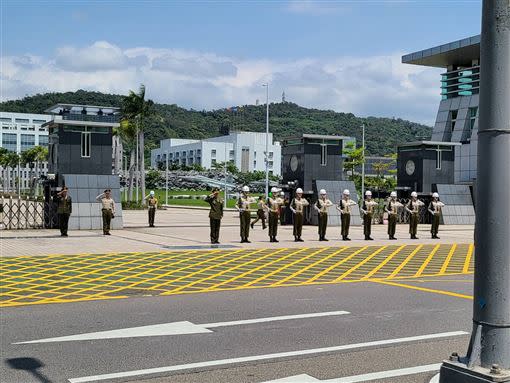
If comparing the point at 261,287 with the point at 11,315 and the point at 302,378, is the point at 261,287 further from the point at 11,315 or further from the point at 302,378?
the point at 302,378

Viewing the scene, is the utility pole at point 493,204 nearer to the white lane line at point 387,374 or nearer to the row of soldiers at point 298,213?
the white lane line at point 387,374

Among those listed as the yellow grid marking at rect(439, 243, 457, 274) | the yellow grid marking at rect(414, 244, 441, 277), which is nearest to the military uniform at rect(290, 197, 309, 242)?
the yellow grid marking at rect(414, 244, 441, 277)

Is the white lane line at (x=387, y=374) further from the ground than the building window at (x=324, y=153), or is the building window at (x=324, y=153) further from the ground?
the building window at (x=324, y=153)

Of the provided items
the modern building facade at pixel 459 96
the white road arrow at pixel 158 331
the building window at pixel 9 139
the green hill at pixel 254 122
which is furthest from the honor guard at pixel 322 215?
the green hill at pixel 254 122

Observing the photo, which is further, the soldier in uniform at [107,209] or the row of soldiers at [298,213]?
the soldier in uniform at [107,209]

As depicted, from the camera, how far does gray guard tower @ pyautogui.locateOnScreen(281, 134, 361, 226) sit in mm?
30156

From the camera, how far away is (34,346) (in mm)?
7039

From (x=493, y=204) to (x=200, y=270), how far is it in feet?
31.8

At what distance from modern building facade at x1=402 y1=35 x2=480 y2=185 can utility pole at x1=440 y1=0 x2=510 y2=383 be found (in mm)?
44880

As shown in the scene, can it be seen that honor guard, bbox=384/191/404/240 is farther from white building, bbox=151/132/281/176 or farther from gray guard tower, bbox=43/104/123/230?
white building, bbox=151/132/281/176

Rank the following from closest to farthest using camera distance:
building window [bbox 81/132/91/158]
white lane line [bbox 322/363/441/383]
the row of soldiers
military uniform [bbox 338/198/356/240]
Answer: white lane line [bbox 322/363/441/383] → the row of soldiers → military uniform [bbox 338/198/356/240] → building window [bbox 81/132/91/158]

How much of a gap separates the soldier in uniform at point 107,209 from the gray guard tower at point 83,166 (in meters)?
1.51

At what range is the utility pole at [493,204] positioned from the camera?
4570 mm

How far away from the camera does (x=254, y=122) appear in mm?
182250
